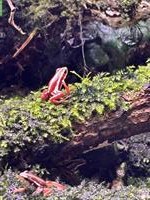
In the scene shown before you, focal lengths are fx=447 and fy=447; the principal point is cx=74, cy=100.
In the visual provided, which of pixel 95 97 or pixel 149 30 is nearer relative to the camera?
pixel 95 97

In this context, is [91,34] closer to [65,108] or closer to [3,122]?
[65,108]

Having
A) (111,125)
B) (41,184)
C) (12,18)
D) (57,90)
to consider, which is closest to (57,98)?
(57,90)

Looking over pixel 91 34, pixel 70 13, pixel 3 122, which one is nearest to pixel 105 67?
pixel 91 34

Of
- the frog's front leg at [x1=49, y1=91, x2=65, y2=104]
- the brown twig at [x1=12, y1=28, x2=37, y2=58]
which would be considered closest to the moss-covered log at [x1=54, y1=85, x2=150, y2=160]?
the frog's front leg at [x1=49, y1=91, x2=65, y2=104]

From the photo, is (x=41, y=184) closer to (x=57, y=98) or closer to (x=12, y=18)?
(x=57, y=98)

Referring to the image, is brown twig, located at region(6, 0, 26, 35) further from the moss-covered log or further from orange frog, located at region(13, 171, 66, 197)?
orange frog, located at region(13, 171, 66, 197)

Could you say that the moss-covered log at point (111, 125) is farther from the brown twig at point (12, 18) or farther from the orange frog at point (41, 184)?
the brown twig at point (12, 18)
